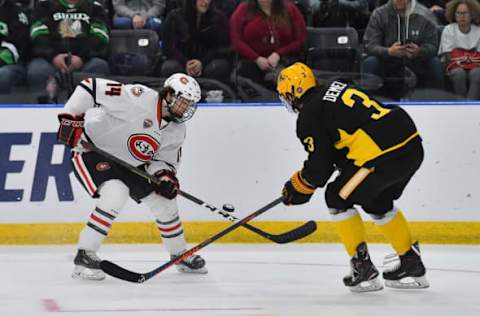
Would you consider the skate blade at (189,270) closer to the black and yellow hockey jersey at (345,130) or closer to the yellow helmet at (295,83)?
the black and yellow hockey jersey at (345,130)

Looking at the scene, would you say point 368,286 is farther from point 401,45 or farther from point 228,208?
point 401,45

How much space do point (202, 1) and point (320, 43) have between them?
77 centimetres

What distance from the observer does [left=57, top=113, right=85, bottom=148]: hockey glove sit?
15.0ft

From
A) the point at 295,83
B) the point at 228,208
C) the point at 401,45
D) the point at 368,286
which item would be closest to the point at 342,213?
the point at 368,286

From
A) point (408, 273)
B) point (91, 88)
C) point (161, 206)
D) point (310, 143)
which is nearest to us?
→ point (310, 143)

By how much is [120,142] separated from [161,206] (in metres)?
0.36

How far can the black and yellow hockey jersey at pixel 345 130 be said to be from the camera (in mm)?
4051

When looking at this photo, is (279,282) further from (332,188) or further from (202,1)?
(202,1)

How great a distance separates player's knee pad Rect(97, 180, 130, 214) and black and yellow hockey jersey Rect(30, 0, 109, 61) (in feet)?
5.53

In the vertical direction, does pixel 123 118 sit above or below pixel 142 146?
above

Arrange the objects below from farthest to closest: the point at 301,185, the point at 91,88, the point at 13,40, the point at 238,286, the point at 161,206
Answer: the point at 13,40 → the point at 161,206 → the point at 91,88 → the point at 238,286 → the point at 301,185

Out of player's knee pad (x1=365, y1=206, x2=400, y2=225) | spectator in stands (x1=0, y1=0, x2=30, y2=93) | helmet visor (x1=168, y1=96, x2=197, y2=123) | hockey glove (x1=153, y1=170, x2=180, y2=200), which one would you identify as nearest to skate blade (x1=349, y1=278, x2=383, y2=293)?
player's knee pad (x1=365, y1=206, x2=400, y2=225)

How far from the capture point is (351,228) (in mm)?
4219

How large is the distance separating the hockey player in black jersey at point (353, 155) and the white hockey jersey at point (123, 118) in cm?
75
